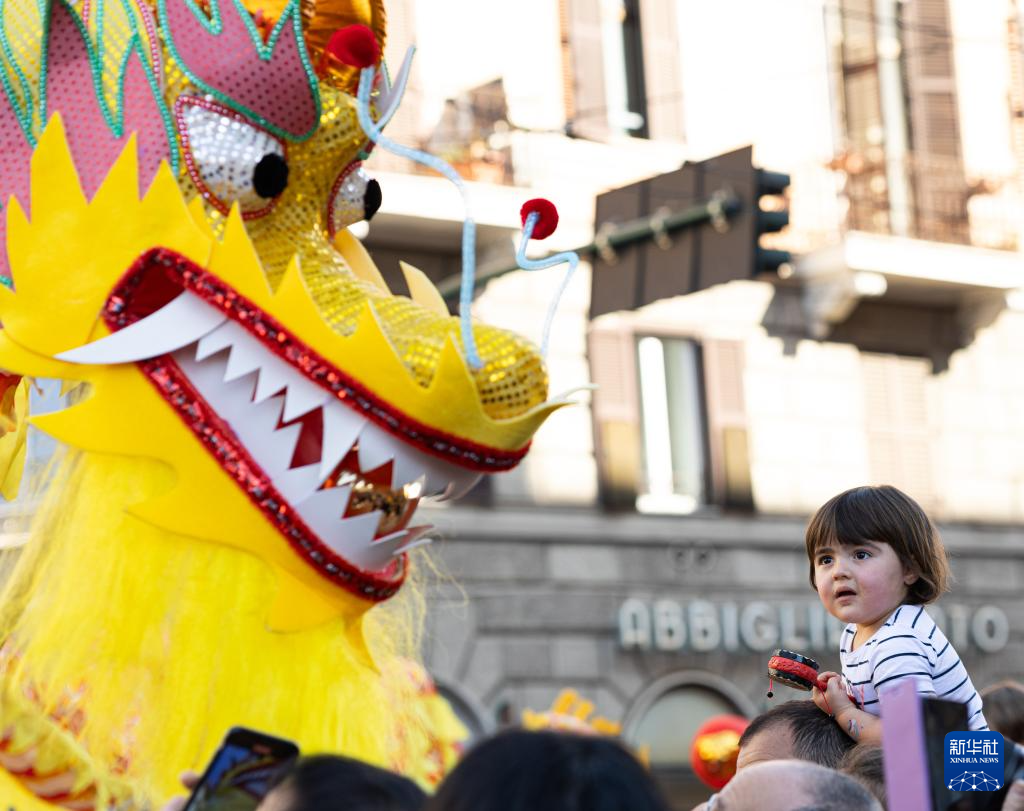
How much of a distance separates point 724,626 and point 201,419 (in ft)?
34.2

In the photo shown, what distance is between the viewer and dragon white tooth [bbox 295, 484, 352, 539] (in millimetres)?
2826

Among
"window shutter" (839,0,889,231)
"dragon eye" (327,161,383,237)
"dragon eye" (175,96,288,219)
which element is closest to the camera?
"dragon eye" (175,96,288,219)

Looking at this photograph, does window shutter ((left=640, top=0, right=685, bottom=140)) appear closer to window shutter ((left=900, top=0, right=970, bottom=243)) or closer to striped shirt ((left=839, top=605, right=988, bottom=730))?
window shutter ((left=900, top=0, right=970, bottom=243))

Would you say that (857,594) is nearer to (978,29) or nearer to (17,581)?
(17,581)

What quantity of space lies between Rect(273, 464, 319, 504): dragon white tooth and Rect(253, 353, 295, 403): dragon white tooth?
0.11m

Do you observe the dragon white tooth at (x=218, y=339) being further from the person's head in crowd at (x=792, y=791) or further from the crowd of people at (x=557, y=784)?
the person's head in crowd at (x=792, y=791)

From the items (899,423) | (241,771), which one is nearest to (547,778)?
(241,771)

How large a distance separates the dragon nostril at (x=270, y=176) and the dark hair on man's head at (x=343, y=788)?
49.0 inches

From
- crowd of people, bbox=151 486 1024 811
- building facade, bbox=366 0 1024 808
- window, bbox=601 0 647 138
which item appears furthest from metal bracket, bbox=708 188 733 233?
window, bbox=601 0 647 138

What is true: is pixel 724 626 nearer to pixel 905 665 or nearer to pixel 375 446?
pixel 905 665

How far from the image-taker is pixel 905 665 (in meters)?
2.82

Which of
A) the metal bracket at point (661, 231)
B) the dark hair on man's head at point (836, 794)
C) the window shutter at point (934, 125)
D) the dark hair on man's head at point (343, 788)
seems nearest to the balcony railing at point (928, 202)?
the window shutter at point (934, 125)

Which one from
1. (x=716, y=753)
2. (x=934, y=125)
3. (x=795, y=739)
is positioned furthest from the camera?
(x=934, y=125)

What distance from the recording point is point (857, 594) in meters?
2.95
